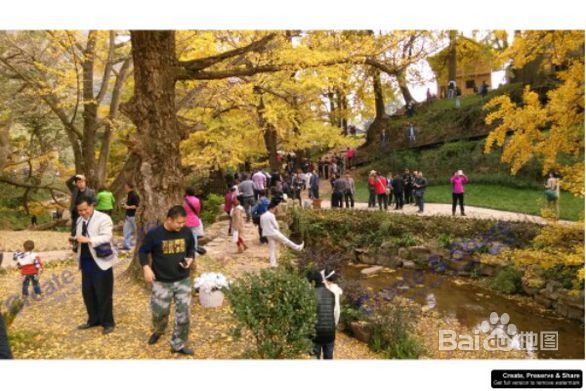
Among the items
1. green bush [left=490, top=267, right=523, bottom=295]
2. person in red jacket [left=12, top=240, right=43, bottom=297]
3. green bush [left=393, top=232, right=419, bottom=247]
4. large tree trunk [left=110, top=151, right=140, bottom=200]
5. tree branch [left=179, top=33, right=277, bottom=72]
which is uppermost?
tree branch [left=179, top=33, right=277, bottom=72]

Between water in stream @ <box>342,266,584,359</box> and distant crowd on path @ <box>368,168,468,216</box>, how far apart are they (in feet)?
11.4

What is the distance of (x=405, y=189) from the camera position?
16.5 metres

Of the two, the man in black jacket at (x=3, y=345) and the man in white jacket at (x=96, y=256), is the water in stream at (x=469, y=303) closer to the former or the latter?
the man in white jacket at (x=96, y=256)

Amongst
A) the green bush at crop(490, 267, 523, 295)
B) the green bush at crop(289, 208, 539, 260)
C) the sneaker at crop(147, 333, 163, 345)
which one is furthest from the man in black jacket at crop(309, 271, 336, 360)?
the green bush at crop(289, 208, 539, 260)

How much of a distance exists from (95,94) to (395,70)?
40.6 feet

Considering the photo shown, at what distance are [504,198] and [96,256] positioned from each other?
14863 millimetres

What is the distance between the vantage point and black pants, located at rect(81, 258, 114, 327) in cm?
561

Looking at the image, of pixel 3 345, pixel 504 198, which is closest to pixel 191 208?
pixel 3 345

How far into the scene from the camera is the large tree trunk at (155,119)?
6.83 meters

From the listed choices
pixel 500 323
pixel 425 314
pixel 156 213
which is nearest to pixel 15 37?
pixel 156 213

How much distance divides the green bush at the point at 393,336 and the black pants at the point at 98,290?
367cm

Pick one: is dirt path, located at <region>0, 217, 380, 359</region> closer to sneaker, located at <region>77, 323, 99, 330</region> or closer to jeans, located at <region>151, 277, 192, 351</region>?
sneaker, located at <region>77, 323, 99, 330</region>

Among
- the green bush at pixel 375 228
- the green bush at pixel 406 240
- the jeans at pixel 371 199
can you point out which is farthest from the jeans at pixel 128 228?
the jeans at pixel 371 199
